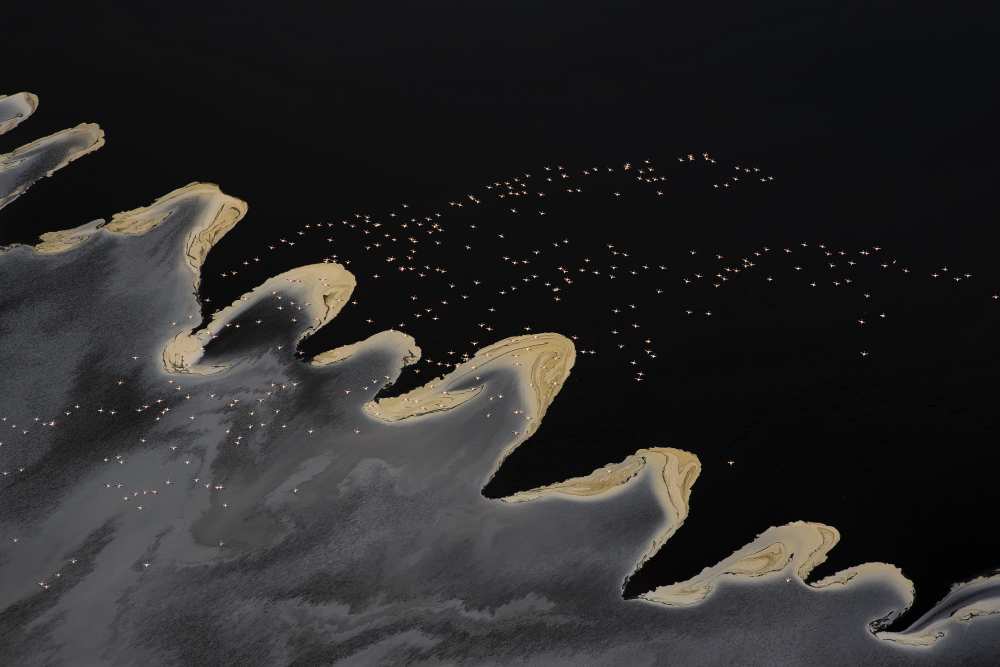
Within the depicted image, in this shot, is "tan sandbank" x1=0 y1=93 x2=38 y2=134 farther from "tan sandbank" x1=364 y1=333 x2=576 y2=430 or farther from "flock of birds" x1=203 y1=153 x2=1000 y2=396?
"tan sandbank" x1=364 y1=333 x2=576 y2=430

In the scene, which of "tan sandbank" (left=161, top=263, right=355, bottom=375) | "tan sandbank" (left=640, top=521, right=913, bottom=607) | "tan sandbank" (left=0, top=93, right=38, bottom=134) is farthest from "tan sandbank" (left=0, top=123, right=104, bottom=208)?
"tan sandbank" (left=640, top=521, right=913, bottom=607)

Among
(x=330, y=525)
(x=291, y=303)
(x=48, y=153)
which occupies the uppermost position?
(x=48, y=153)

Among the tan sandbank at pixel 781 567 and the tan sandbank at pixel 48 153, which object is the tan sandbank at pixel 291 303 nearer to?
the tan sandbank at pixel 48 153

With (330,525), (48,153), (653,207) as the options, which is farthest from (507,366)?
(48,153)

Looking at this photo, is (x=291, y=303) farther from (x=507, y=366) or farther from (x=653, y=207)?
(x=653, y=207)

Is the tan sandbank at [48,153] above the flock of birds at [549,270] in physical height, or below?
above

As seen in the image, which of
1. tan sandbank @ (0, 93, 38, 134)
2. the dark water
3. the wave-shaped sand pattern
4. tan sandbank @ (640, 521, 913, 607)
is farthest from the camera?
tan sandbank @ (0, 93, 38, 134)

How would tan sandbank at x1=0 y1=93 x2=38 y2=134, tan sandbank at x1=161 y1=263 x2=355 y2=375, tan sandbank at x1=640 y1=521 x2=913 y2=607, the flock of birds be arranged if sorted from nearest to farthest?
tan sandbank at x1=640 y1=521 x2=913 y2=607 < tan sandbank at x1=161 y1=263 x2=355 y2=375 < the flock of birds < tan sandbank at x1=0 y1=93 x2=38 y2=134

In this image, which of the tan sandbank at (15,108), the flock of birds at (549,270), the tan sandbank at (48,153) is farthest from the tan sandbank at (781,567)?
the tan sandbank at (15,108)
